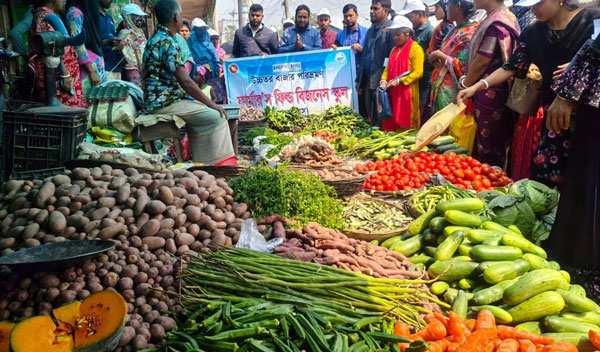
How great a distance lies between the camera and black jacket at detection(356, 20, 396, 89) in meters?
8.85

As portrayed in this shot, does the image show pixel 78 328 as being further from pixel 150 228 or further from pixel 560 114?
pixel 560 114

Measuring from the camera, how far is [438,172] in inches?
207

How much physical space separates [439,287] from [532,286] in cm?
57

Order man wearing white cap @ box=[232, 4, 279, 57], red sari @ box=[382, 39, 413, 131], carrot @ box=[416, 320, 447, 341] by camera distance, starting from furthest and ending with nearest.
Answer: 1. man wearing white cap @ box=[232, 4, 279, 57]
2. red sari @ box=[382, 39, 413, 131]
3. carrot @ box=[416, 320, 447, 341]

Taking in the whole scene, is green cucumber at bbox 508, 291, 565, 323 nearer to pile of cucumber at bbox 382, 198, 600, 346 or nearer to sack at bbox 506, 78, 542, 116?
pile of cucumber at bbox 382, 198, 600, 346

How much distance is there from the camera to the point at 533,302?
9.09 ft

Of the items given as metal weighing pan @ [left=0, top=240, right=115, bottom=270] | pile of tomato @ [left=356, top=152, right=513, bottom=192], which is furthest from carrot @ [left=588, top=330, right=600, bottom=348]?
metal weighing pan @ [left=0, top=240, right=115, bottom=270]

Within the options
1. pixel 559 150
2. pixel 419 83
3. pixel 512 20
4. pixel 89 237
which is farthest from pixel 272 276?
pixel 419 83

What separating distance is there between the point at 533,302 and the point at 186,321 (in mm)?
2136

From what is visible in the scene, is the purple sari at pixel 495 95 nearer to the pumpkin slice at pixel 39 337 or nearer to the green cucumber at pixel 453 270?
the green cucumber at pixel 453 270

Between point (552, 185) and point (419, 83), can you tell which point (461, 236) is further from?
point (419, 83)

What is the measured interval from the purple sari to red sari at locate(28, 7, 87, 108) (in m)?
5.23

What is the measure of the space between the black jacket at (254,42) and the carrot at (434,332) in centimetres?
950

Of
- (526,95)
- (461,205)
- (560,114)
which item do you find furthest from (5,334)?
(526,95)
